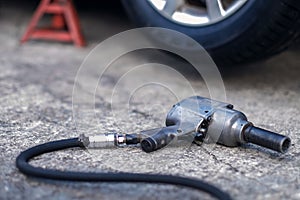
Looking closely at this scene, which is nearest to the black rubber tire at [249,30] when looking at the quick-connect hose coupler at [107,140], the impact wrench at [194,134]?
the impact wrench at [194,134]

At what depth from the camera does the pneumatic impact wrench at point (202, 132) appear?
1418 mm

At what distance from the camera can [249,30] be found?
1.85 m

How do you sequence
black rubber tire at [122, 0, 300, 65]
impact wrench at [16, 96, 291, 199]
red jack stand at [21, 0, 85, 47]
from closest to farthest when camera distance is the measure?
1. impact wrench at [16, 96, 291, 199]
2. black rubber tire at [122, 0, 300, 65]
3. red jack stand at [21, 0, 85, 47]

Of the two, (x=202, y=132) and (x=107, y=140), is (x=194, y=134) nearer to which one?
(x=202, y=132)

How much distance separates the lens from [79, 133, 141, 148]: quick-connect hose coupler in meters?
1.45

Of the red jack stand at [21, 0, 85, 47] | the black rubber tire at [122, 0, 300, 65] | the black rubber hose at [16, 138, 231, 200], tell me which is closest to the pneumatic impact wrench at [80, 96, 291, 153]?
the black rubber hose at [16, 138, 231, 200]

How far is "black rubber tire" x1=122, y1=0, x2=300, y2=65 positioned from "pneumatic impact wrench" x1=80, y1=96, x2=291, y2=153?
0.42 metres

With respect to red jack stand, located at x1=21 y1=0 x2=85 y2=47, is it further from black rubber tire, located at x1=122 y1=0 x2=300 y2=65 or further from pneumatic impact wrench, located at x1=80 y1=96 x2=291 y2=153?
pneumatic impact wrench, located at x1=80 y1=96 x2=291 y2=153

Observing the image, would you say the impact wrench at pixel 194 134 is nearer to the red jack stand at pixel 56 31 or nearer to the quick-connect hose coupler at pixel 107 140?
the quick-connect hose coupler at pixel 107 140

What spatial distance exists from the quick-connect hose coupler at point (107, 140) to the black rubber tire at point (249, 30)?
615mm

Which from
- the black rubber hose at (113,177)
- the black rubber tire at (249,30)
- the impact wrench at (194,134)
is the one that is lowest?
the black rubber hose at (113,177)

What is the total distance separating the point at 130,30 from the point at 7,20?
75cm

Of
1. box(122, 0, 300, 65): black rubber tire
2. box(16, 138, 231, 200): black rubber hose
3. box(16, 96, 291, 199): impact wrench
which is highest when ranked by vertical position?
box(122, 0, 300, 65): black rubber tire

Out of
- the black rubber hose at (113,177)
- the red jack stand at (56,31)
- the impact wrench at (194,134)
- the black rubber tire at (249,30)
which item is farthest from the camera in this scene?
the red jack stand at (56,31)
